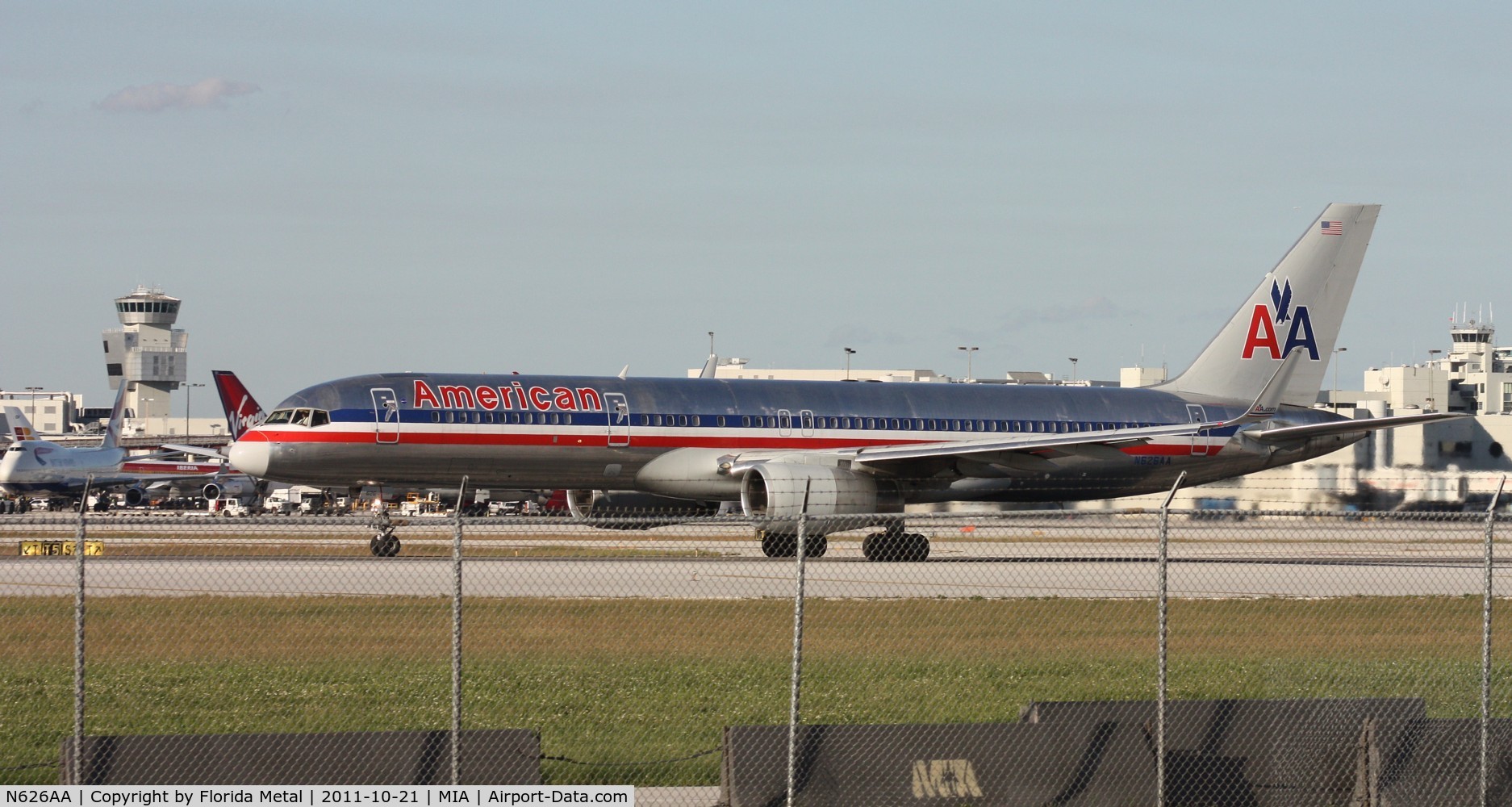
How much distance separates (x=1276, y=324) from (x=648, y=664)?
30.2 m

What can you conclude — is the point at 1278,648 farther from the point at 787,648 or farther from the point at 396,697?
the point at 396,697

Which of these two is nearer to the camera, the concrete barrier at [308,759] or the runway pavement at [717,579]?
the concrete barrier at [308,759]

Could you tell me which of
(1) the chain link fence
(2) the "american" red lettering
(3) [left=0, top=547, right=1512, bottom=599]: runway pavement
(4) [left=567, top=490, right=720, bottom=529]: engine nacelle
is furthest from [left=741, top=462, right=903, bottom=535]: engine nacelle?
(2) the "american" red lettering

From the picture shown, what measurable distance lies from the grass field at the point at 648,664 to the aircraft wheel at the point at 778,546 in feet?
32.2

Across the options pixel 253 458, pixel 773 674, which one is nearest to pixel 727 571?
pixel 253 458

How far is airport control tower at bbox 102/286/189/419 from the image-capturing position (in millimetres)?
194875

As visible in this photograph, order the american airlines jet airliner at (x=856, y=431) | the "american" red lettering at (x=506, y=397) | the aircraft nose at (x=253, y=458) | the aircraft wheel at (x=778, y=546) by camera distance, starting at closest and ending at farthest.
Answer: the aircraft nose at (x=253, y=458), the american airlines jet airliner at (x=856, y=431), the aircraft wheel at (x=778, y=546), the "american" red lettering at (x=506, y=397)

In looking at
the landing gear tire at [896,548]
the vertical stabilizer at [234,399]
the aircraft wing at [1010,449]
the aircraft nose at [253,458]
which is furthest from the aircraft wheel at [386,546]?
the vertical stabilizer at [234,399]

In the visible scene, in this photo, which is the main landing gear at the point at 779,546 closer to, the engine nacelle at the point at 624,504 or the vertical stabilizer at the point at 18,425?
the engine nacelle at the point at 624,504

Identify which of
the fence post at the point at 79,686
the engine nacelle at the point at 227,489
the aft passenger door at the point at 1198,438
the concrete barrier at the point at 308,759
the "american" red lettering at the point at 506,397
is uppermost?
the "american" red lettering at the point at 506,397

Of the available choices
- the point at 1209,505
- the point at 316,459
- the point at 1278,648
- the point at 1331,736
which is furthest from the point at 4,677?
the point at 1209,505

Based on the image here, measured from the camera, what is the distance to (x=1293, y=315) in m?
42.8

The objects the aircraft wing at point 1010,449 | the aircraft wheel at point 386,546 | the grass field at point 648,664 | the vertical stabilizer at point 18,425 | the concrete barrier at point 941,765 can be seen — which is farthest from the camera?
the vertical stabilizer at point 18,425

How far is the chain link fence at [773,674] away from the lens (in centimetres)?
1098
